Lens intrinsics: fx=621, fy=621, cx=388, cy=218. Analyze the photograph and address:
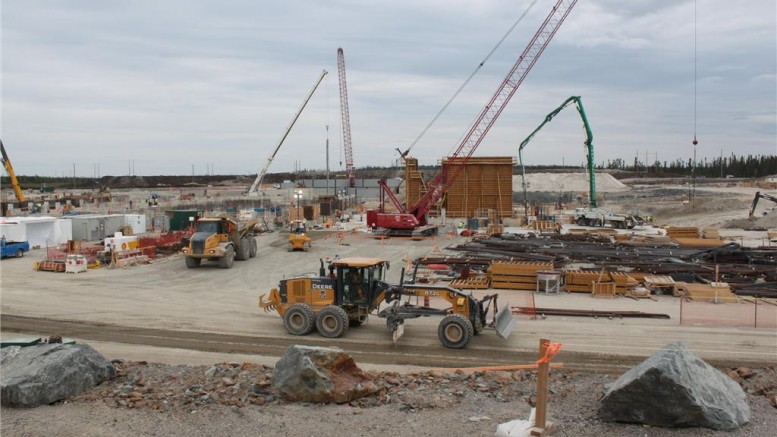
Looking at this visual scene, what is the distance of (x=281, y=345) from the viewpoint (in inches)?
603

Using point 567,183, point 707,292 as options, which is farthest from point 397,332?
point 567,183

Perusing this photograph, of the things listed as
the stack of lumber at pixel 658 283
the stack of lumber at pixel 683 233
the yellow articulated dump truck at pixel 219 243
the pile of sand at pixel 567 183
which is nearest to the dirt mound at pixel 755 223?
the stack of lumber at pixel 683 233

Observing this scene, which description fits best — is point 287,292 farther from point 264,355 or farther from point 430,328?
point 430,328

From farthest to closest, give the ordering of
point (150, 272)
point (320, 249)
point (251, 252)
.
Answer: point (320, 249), point (251, 252), point (150, 272)

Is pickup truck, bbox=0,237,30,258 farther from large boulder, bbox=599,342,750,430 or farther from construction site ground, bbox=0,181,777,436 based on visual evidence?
large boulder, bbox=599,342,750,430

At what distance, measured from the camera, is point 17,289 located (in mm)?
23359

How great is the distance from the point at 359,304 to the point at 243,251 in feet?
53.1

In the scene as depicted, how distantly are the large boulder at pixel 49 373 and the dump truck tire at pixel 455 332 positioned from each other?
7290 millimetres

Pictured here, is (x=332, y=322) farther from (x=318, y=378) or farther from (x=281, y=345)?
(x=318, y=378)

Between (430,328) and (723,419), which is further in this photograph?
(430,328)

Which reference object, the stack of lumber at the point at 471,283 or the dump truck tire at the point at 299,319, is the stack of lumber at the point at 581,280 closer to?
the stack of lumber at the point at 471,283

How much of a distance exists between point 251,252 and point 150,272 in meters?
5.53

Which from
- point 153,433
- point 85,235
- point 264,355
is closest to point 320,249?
point 85,235

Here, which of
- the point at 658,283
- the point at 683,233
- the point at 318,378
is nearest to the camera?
the point at 318,378
